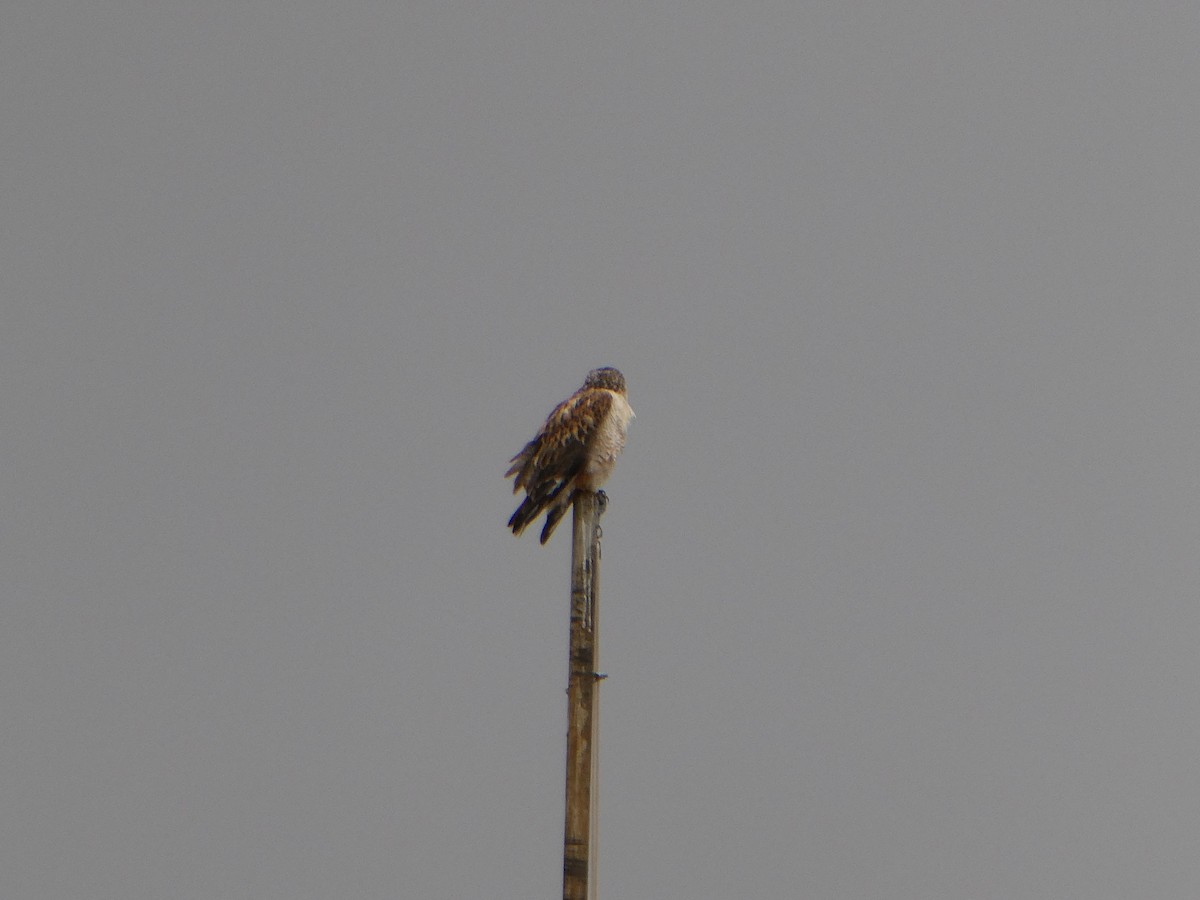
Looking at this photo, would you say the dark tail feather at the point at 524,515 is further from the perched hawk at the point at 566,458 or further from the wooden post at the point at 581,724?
the wooden post at the point at 581,724

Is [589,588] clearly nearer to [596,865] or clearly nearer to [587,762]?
[587,762]

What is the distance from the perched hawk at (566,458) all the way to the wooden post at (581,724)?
121 inches

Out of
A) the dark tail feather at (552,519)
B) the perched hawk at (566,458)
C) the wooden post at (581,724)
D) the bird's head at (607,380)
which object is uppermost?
the bird's head at (607,380)

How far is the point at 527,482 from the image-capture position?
12547 millimetres

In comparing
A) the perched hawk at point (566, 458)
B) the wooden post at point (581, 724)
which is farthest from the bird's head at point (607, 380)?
the wooden post at point (581, 724)

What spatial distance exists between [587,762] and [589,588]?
107cm

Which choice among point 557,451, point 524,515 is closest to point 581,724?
point 524,515

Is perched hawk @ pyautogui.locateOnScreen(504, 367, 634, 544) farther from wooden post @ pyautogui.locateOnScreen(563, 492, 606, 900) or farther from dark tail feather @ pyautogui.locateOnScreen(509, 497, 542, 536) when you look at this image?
wooden post @ pyautogui.locateOnScreen(563, 492, 606, 900)

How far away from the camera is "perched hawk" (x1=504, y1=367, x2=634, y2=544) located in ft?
40.8

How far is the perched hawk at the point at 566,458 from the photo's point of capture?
40.8 ft

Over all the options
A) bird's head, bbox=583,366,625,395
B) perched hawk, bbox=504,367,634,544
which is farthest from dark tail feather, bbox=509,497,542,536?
bird's head, bbox=583,366,625,395

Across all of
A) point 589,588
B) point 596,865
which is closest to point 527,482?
point 589,588

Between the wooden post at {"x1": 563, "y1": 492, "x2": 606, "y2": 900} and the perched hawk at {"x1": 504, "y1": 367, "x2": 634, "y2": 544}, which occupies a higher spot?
the perched hawk at {"x1": 504, "y1": 367, "x2": 634, "y2": 544}

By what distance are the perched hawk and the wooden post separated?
10.1 ft
